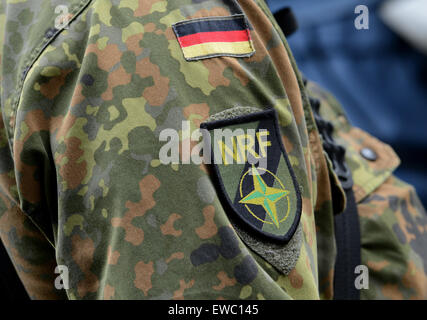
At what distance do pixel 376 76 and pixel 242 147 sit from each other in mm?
1092

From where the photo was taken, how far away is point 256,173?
507 mm

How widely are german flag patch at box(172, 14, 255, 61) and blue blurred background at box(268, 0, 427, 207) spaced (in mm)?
998

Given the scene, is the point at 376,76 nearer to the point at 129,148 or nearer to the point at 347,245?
the point at 347,245

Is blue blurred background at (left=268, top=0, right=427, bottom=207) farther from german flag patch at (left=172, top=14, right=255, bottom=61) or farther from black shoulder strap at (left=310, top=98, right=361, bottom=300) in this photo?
german flag patch at (left=172, top=14, right=255, bottom=61)

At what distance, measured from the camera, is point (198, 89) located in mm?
507

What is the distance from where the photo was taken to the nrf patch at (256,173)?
1.60ft

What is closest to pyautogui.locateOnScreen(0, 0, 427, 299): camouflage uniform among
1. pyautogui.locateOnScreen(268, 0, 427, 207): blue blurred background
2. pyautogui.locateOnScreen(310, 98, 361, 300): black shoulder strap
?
pyautogui.locateOnScreen(310, 98, 361, 300): black shoulder strap

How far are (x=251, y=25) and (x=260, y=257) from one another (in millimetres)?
269

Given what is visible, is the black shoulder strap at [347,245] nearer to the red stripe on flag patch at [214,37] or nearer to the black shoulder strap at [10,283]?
the red stripe on flag patch at [214,37]

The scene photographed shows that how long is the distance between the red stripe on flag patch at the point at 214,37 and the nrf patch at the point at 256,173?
0.30 ft

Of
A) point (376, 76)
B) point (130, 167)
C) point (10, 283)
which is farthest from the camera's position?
point (376, 76)

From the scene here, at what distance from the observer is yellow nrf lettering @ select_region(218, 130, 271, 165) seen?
Answer: 50cm

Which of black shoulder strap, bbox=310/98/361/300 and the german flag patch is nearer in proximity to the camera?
the german flag patch

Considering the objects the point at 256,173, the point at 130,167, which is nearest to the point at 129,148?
the point at 130,167
